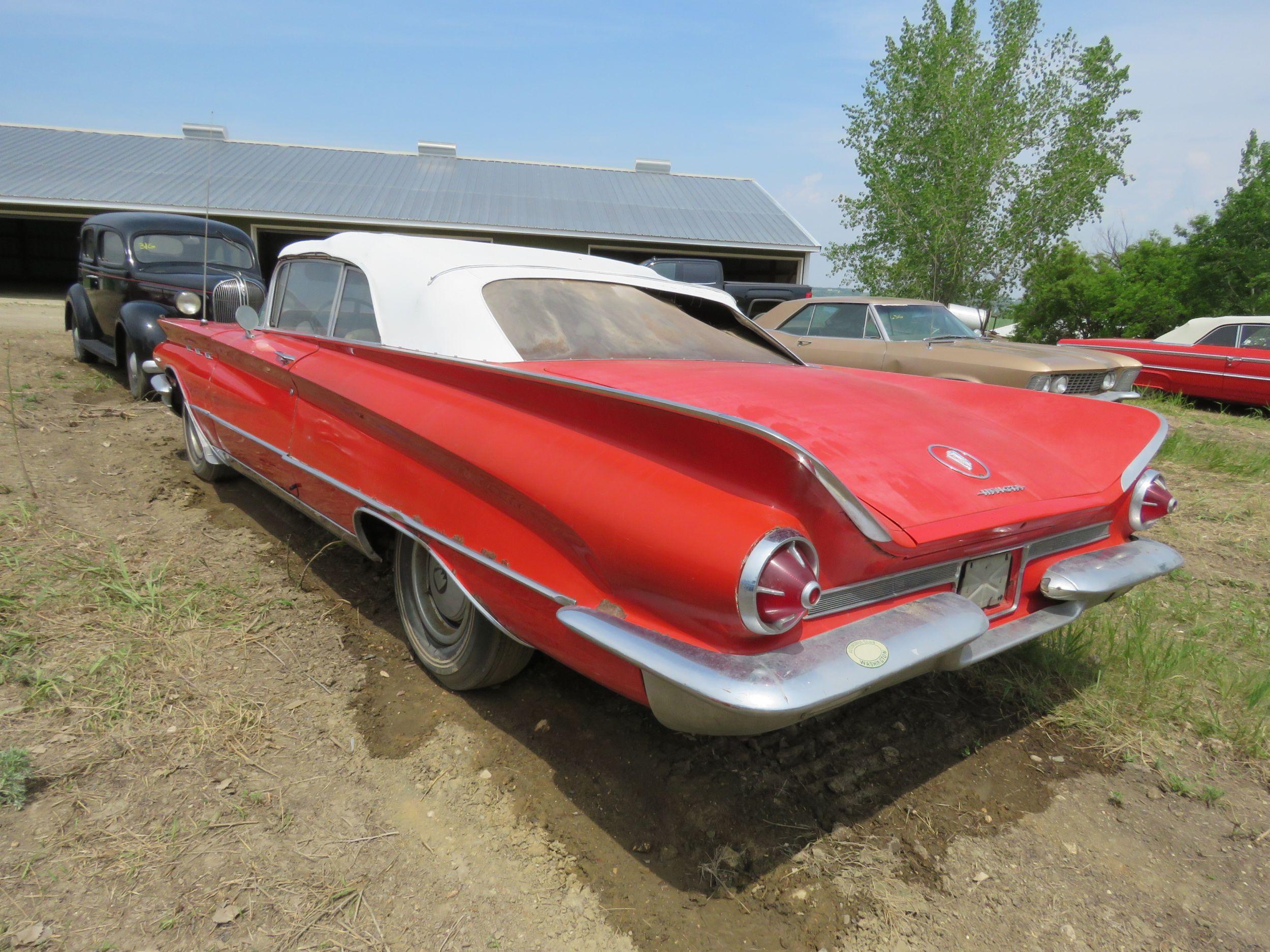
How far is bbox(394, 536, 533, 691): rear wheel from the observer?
263 centimetres

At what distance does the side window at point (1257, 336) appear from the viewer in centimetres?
995

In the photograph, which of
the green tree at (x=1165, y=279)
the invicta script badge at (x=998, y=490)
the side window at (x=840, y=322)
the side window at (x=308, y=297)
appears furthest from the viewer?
the green tree at (x=1165, y=279)

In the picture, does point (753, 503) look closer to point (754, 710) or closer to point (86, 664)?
point (754, 710)

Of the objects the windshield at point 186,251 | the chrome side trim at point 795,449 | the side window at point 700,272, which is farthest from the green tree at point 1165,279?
the chrome side trim at point 795,449

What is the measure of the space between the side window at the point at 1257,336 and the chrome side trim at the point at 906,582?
994 cm

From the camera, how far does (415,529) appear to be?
8.45 feet

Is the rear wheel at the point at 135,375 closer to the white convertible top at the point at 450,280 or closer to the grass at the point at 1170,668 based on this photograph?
the white convertible top at the point at 450,280

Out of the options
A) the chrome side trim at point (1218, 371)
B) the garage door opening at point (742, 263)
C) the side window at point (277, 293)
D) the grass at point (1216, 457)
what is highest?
the garage door opening at point (742, 263)

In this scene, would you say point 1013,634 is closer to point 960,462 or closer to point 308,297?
point 960,462

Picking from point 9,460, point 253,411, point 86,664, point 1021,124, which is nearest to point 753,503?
point 86,664

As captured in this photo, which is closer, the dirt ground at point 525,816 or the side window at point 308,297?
the dirt ground at point 525,816

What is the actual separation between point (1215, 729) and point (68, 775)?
12.0ft

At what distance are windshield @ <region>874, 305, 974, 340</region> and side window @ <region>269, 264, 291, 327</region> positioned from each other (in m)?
5.70

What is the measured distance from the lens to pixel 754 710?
5.36ft
